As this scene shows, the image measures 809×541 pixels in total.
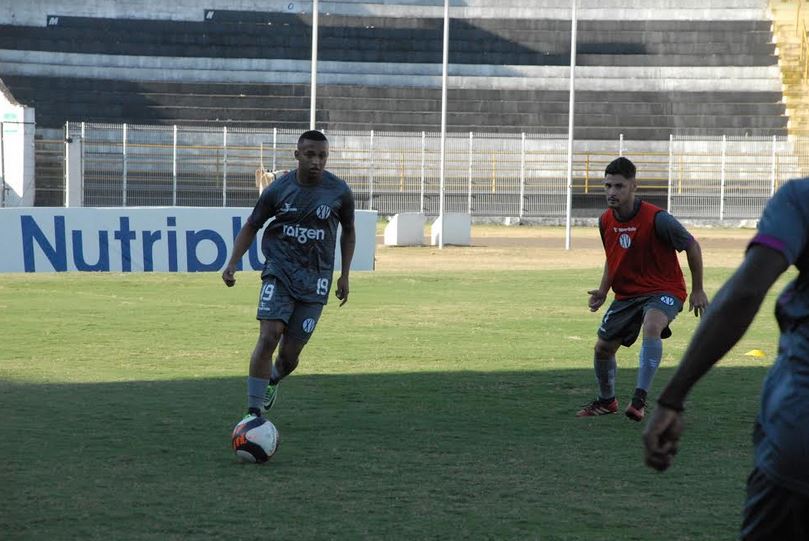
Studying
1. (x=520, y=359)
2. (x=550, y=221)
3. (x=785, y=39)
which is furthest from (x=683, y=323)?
(x=785, y=39)

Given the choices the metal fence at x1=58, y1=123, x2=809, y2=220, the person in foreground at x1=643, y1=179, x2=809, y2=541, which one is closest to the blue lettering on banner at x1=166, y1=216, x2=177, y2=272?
the metal fence at x1=58, y1=123, x2=809, y2=220

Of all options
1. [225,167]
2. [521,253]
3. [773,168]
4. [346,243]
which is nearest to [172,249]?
[521,253]

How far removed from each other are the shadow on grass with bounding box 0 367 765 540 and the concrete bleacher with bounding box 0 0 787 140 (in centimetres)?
3652

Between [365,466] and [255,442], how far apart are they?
612 mm

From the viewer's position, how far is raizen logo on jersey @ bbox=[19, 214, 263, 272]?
21.4 m

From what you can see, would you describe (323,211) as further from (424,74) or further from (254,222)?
(424,74)

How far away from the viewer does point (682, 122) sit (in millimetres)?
47594

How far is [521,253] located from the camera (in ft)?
101

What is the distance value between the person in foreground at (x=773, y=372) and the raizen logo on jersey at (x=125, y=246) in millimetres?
18941

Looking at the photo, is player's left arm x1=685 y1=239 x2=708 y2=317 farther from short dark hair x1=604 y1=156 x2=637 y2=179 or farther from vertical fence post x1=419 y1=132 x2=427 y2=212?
vertical fence post x1=419 y1=132 x2=427 y2=212

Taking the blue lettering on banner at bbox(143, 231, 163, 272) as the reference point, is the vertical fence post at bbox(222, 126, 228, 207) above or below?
above

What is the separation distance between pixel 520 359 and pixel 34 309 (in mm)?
7280

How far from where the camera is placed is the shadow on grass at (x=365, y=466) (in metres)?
5.98

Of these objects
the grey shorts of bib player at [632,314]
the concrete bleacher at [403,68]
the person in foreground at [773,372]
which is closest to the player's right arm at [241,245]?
the grey shorts of bib player at [632,314]
